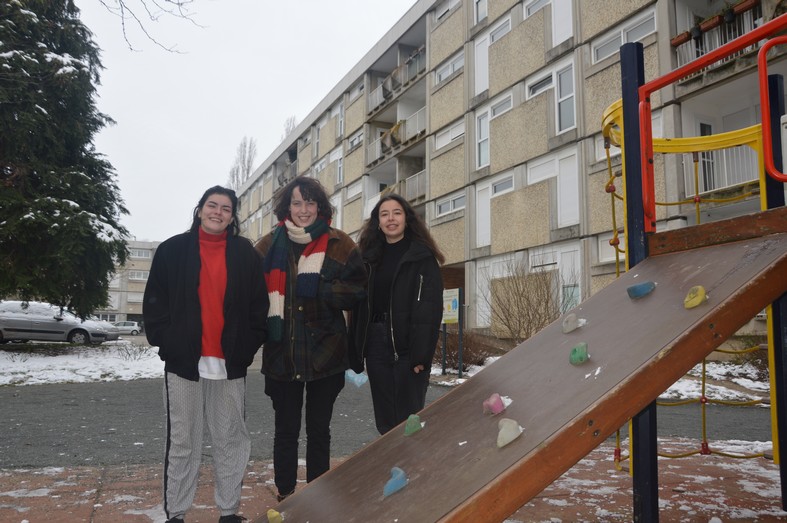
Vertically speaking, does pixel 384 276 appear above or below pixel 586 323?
above

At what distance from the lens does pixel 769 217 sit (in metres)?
2.24

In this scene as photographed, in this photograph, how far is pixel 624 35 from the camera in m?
13.2

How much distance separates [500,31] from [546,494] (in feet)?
53.5

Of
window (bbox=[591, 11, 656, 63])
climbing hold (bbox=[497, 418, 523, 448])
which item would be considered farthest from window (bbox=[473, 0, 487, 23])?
climbing hold (bbox=[497, 418, 523, 448])

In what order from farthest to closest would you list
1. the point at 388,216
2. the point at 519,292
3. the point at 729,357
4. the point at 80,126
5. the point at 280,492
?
the point at 80,126 → the point at 519,292 → the point at 729,357 → the point at 388,216 → the point at 280,492

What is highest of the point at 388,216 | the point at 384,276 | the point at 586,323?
the point at 388,216

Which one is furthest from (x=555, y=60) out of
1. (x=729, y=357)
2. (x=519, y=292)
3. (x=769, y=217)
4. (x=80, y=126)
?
(x=769, y=217)

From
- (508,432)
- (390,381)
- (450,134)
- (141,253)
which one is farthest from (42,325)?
(141,253)

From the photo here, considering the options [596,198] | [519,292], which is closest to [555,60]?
[596,198]

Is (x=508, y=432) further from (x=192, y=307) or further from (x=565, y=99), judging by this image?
(x=565, y=99)

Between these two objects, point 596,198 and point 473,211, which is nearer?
point 596,198

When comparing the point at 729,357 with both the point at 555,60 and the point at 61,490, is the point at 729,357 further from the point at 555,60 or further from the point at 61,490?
the point at 61,490

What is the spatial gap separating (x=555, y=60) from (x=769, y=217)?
13.8m

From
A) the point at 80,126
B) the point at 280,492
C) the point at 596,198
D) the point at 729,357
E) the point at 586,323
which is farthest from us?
the point at 80,126
